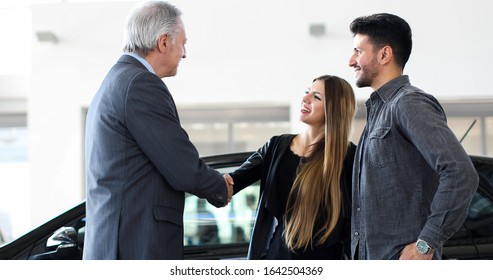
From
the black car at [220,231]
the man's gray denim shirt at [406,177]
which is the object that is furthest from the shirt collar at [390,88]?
the black car at [220,231]

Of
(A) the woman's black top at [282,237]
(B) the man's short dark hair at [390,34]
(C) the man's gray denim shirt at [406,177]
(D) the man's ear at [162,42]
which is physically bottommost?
(A) the woman's black top at [282,237]

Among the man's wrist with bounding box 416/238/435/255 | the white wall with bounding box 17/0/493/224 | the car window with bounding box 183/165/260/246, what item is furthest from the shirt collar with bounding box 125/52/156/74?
the white wall with bounding box 17/0/493/224

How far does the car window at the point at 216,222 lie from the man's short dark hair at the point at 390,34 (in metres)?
1.20

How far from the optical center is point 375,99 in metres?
2.33

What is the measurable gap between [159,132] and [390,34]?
753 mm

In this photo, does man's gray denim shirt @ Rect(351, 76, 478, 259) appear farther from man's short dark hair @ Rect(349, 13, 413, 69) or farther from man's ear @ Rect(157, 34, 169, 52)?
man's ear @ Rect(157, 34, 169, 52)

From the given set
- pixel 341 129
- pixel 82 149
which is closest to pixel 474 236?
pixel 341 129

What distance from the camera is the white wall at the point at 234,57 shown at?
7.76m

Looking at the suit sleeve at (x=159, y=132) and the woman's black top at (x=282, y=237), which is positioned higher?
the suit sleeve at (x=159, y=132)

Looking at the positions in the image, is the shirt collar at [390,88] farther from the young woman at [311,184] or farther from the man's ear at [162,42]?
the man's ear at [162,42]

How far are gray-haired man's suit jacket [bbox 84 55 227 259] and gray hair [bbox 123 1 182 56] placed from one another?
0.12 metres

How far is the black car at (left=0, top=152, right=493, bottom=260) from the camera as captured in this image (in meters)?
3.16

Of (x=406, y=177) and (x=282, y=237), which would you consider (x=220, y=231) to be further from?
(x=406, y=177)

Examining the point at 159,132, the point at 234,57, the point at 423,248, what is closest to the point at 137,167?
the point at 159,132
